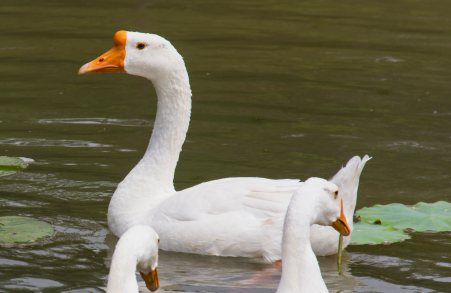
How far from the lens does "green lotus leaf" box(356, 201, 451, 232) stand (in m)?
5.88

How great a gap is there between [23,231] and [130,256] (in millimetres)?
2382

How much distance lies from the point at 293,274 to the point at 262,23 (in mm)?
12220

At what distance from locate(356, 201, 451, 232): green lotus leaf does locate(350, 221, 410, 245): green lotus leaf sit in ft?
0.24

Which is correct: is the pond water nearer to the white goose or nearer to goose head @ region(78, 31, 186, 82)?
the white goose

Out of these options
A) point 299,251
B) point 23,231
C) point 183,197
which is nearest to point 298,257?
point 299,251

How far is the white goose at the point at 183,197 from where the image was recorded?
538 cm

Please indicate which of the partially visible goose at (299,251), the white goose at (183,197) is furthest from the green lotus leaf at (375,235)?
the partially visible goose at (299,251)

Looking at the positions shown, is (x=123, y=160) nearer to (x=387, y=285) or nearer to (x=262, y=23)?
(x=387, y=285)

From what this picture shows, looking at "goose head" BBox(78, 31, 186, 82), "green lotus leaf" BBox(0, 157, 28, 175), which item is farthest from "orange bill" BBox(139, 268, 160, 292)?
"green lotus leaf" BBox(0, 157, 28, 175)

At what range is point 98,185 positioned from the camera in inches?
280

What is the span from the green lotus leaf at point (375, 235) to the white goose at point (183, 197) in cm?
27

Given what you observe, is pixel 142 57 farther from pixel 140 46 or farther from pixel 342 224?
pixel 342 224

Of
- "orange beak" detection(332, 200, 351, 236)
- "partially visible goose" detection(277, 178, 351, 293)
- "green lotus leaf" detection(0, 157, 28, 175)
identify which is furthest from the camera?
"green lotus leaf" detection(0, 157, 28, 175)

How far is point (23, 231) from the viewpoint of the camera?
5.73m
